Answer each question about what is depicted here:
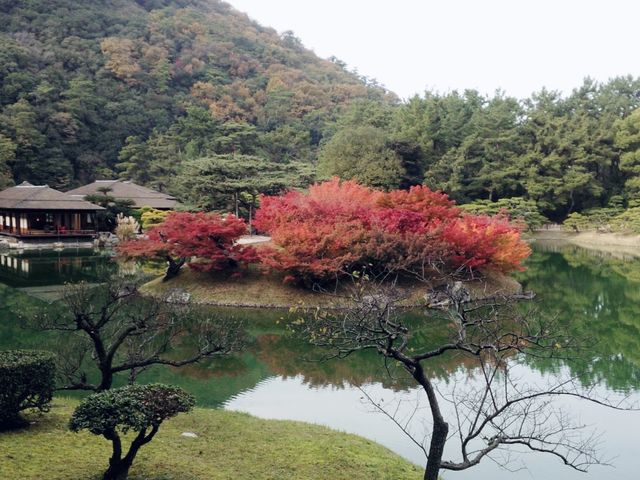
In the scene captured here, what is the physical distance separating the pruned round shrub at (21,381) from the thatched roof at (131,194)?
24.9 metres

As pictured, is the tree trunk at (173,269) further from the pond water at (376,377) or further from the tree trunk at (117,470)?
the tree trunk at (117,470)

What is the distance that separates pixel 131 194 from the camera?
30781 mm

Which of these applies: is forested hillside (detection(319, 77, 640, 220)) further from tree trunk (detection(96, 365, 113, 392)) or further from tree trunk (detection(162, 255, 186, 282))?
tree trunk (detection(96, 365, 113, 392))

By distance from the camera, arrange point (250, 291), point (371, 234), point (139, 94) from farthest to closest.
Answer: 1. point (139, 94)
2. point (250, 291)
3. point (371, 234)

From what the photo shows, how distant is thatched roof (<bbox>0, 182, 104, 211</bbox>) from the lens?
25047 mm

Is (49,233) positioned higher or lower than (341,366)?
higher

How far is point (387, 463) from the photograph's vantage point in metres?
5.59

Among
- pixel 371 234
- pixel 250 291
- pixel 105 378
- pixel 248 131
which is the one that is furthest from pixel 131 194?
pixel 105 378

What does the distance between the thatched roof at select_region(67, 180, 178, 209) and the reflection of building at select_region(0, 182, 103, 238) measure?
267 cm

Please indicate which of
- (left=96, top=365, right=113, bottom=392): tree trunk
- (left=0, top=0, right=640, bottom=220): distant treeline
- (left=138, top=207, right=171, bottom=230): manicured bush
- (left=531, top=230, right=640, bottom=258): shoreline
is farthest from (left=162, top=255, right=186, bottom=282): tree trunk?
(left=531, top=230, right=640, bottom=258): shoreline

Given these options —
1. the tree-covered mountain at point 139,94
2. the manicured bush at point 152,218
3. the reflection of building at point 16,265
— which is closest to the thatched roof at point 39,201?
the manicured bush at point 152,218

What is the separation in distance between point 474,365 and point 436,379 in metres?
1.06

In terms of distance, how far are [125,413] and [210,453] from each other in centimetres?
140

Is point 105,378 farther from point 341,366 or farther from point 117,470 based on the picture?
point 341,366
